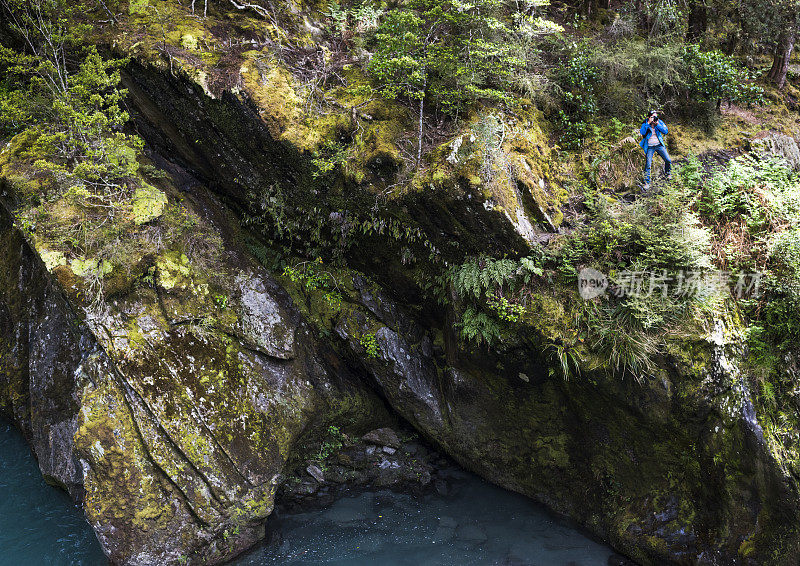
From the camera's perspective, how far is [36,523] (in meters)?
8.08

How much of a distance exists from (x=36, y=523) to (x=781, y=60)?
16570 millimetres

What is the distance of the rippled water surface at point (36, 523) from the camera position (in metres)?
7.48

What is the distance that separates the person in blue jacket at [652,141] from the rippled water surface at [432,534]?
6065 mm

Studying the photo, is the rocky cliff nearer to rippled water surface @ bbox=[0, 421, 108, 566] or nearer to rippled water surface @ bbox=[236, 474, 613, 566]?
rippled water surface @ bbox=[236, 474, 613, 566]

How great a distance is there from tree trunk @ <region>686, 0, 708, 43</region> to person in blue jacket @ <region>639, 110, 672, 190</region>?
3248 mm

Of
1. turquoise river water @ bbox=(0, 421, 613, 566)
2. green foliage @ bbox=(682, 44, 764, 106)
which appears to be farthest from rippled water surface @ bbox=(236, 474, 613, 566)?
green foliage @ bbox=(682, 44, 764, 106)

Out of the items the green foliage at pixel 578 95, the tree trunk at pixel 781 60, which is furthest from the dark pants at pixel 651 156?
the tree trunk at pixel 781 60

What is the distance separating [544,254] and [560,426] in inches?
119

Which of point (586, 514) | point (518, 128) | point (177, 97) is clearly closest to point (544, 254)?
point (518, 128)

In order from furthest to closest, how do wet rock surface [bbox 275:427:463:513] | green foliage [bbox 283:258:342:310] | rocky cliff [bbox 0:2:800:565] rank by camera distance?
1. green foliage [bbox 283:258:342:310]
2. wet rock surface [bbox 275:427:463:513]
3. rocky cliff [bbox 0:2:800:565]

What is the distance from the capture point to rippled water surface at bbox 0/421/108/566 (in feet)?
24.5

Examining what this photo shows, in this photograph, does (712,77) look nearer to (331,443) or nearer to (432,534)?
(432,534)

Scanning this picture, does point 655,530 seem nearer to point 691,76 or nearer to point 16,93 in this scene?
point 691,76

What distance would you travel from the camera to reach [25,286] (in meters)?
9.12
